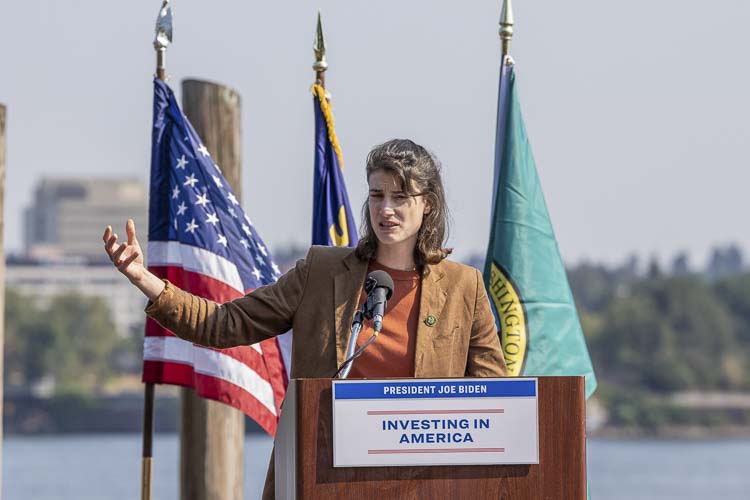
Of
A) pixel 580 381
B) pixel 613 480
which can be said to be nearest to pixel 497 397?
pixel 580 381

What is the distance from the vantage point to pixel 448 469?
498cm

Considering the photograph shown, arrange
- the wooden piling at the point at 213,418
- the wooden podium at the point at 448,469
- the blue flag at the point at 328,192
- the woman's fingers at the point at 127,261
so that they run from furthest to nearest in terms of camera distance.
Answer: the wooden piling at the point at 213,418 → the blue flag at the point at 328,192 → the woman's fingers at the point at 127,261 → the wooden podium at the point at 448,469

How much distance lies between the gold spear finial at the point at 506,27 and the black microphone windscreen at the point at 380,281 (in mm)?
3410

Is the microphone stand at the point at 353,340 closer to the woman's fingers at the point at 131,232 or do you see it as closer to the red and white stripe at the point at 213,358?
the woman's fingers at the point at 131,232

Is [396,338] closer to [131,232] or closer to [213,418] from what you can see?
[131,232]

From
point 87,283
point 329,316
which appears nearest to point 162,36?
point 329,316

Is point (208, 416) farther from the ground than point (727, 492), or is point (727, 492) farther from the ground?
point (208, 416)

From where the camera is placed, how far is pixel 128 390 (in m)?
122

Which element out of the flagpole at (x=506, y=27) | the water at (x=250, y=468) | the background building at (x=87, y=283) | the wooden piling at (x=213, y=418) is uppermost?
the background building at (x=87, y=283)

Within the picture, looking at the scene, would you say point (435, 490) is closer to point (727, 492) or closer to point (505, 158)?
point (505, 158)

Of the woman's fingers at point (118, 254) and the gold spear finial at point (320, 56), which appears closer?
the woman's fingers at point (118, 254)

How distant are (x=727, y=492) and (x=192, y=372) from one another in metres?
59.2

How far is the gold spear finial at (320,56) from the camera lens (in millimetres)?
8570

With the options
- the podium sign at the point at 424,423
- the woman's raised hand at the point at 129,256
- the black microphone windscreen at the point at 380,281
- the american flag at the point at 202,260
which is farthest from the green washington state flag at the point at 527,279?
the podium sign at the point at 424,423
